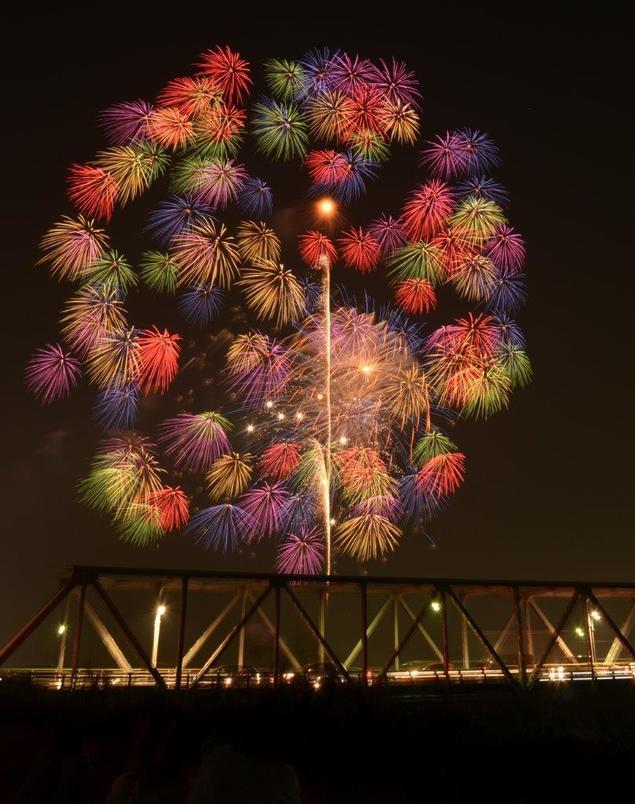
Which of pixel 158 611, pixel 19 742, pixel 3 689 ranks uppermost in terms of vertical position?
pixel 158 611

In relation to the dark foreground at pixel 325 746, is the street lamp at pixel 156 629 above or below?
above

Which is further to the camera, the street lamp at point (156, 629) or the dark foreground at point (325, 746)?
the street lamp at point (156, 629)

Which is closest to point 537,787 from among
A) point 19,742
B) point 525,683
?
point 19,742

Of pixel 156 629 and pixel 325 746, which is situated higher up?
pixel 156 629

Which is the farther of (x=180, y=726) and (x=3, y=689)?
(x=3, y=689)

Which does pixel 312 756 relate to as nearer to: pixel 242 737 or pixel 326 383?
pixel 242 737

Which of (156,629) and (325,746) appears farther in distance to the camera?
(156,629)

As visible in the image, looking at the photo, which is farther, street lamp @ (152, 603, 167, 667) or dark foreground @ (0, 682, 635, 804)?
street lamp @ (152, 603, 167, 667)

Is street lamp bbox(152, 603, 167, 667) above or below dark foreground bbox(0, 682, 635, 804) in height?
above
